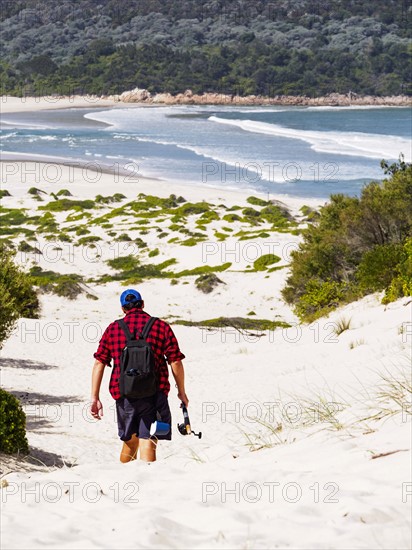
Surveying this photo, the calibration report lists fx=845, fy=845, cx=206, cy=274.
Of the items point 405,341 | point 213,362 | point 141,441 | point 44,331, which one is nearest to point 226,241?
point 44,331

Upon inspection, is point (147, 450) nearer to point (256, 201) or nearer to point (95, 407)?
point (95, 407)

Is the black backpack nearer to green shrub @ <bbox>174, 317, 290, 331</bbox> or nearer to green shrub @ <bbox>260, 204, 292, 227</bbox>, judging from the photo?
green shrub @ <bbox>174, 317, 290, 331</bbox>

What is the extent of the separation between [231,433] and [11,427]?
260 centimetres

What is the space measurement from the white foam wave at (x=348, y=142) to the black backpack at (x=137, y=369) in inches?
2387

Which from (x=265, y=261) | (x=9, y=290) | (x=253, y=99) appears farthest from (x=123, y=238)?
(x=253, y=99)

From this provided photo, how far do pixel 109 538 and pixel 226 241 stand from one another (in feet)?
109

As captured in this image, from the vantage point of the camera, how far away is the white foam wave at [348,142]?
72.6 meters

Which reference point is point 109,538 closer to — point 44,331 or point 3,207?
point 44,331

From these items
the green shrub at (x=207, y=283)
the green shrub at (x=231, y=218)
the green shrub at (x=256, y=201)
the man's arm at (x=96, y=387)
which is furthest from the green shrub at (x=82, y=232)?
the man's arm at (x=96, y=387)

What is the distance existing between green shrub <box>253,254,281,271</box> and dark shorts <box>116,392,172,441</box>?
2603cm

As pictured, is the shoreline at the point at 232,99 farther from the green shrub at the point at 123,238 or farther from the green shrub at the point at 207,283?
the green shrub at the point at 207,283

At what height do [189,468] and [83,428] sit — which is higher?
[189,468]

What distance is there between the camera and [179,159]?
72062 millimetres

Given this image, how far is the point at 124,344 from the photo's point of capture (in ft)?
21.1
